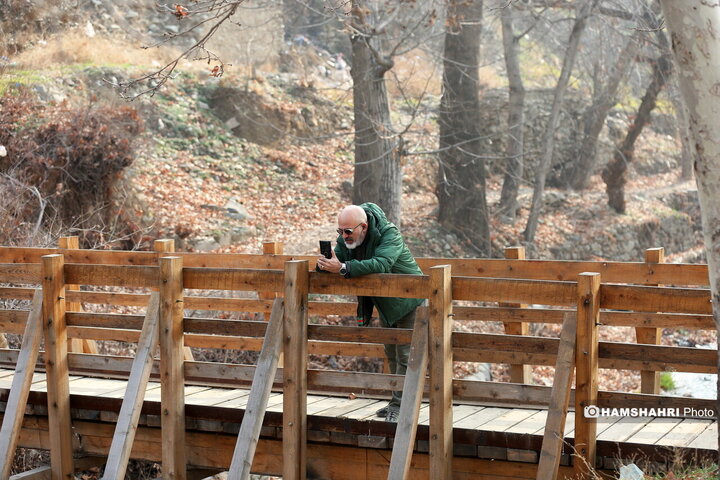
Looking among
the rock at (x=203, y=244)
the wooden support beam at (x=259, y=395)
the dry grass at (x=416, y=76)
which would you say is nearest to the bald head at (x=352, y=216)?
the wooden support beam at (x=259, y=395)

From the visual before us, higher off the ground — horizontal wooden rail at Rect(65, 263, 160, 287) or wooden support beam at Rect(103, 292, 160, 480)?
horizontal wooden rail at Rect(65, 263, 160, 287)

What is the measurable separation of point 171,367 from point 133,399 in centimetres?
39

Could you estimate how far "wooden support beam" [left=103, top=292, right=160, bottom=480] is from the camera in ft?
22.2

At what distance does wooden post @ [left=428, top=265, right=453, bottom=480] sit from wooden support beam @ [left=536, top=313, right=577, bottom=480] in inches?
27.5

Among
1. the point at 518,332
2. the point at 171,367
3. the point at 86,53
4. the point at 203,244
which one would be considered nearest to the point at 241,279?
the point at 171,367

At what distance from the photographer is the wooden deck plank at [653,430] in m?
6.15

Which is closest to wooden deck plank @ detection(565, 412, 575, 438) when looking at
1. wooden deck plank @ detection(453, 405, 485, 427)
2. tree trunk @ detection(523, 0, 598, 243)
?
wooden deck plank @ detection(453, 405, 485, 427)

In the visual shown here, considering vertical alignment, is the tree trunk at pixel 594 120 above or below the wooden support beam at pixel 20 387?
above

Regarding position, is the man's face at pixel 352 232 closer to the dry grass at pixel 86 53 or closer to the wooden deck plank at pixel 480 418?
the wooden deck plank at pixel 480 418

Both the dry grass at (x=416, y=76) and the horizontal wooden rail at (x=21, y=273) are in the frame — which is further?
the dry grass at (x=416, y=76)

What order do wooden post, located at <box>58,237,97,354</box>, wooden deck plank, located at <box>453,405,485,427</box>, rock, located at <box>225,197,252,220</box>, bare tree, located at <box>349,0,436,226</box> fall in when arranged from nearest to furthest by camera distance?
wooden deck plank, located at <box>453,405,485,427</box> → wooden post, located at <box>58,237,97,354</box> → bare tree, located at <box>349,0,436,226</box> → rock, located at <box>225,197,252,220</box>

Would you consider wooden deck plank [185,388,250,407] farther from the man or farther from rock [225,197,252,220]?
rock [225,197,252,220]

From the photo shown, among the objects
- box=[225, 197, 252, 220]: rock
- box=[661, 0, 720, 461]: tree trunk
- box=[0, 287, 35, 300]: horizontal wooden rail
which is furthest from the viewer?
box=[225, 197, 252, 220]: rock

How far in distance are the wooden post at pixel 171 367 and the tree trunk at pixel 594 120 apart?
18564 mm
